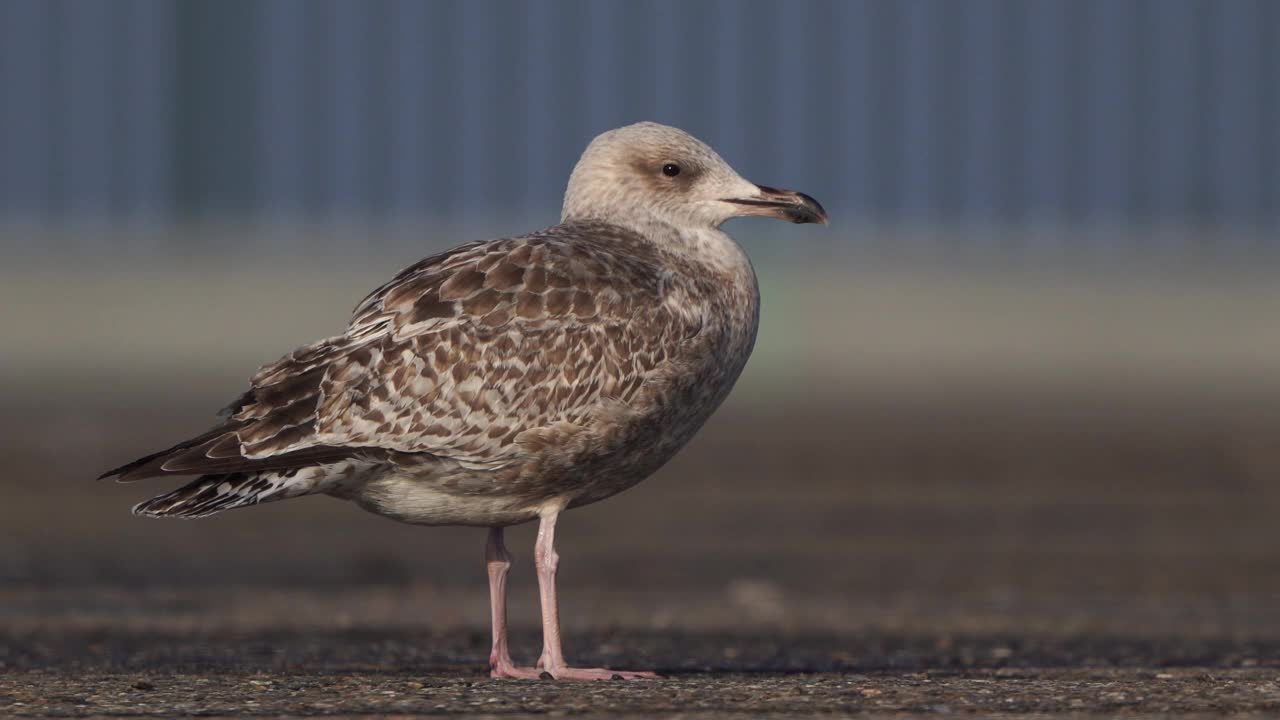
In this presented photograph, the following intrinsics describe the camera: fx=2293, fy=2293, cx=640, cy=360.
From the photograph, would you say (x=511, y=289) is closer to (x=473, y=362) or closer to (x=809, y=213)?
(x=473, y=362)

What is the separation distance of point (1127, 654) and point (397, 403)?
3032mm

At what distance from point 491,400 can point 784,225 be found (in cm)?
1626

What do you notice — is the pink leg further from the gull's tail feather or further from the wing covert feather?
the gull's tail feather

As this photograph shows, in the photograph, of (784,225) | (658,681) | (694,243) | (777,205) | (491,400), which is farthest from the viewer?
(784,225)

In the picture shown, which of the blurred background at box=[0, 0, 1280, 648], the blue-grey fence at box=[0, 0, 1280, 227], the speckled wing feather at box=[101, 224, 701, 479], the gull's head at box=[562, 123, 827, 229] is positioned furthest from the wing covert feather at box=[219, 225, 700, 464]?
the blue-grey fence at box=[0, 0, 1280, 227]

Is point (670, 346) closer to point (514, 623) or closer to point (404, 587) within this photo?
point (514, 623)

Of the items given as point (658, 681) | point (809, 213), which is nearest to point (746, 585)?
point (809, 213)

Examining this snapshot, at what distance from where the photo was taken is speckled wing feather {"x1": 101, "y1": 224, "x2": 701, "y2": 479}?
6586mm

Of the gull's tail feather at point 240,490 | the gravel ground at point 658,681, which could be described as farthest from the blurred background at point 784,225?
the gull's tail feather at point 240,490

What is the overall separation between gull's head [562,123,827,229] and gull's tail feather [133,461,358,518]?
53.0 inches

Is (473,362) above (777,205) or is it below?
below

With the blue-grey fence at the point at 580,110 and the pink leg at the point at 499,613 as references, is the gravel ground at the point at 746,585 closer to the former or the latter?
the pink leg at the point at 499,613

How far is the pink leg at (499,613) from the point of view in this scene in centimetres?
686

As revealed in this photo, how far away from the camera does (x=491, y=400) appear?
21.9 feet
